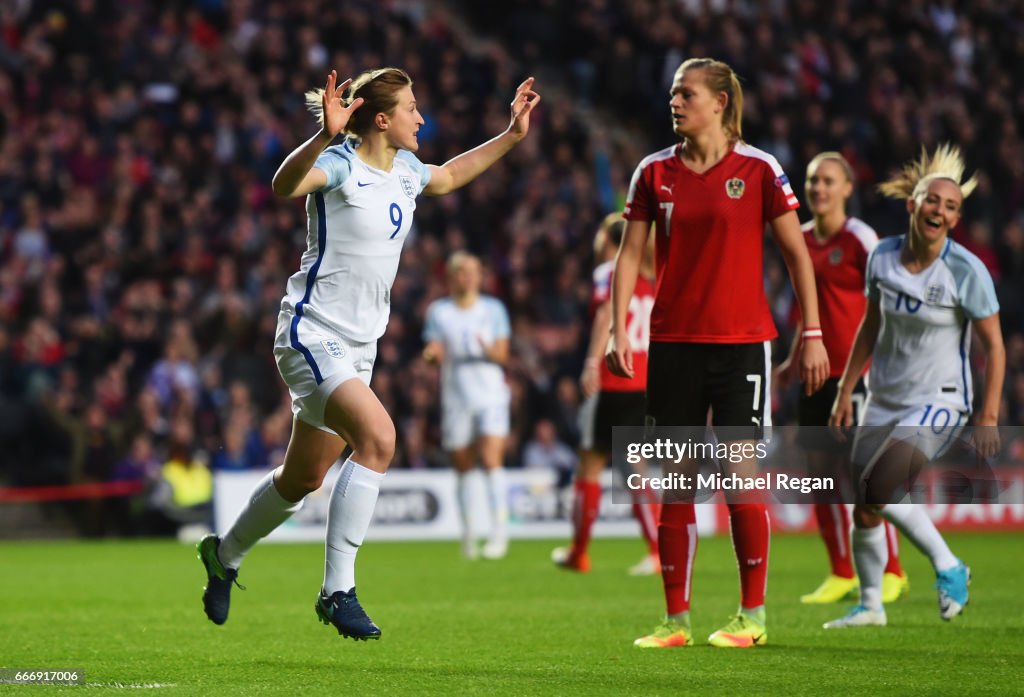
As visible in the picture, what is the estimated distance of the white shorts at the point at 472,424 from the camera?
14352 millimetres

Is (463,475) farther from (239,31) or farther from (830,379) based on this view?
(239,31)

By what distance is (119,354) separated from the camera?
18172mm

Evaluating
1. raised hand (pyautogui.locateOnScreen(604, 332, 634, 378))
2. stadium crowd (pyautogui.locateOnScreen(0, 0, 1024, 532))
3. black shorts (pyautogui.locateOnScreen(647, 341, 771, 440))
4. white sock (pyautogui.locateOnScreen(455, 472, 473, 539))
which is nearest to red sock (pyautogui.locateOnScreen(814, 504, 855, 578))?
black shorts (pyautogui.locateOnScreen(647, 341, 771, 440))

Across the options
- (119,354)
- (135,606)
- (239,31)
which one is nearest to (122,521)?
(119,354)

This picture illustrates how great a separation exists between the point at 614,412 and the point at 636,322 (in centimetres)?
66

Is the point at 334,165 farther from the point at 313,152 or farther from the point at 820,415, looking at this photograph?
the point at 820,415

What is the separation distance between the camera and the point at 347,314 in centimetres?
666

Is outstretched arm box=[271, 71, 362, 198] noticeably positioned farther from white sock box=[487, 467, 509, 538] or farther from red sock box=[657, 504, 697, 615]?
white sock box=[487, 467, 509, 538]

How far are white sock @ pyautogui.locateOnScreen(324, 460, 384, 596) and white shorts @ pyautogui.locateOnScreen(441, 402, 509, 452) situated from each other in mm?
7740

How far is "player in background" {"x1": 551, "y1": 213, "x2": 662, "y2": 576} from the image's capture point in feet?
37.3

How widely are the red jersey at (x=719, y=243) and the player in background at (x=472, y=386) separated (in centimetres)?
695

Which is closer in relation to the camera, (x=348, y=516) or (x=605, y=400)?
(x=348, y=516)

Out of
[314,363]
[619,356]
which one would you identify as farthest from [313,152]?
[619,356]

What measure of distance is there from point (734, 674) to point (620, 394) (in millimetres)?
5696
